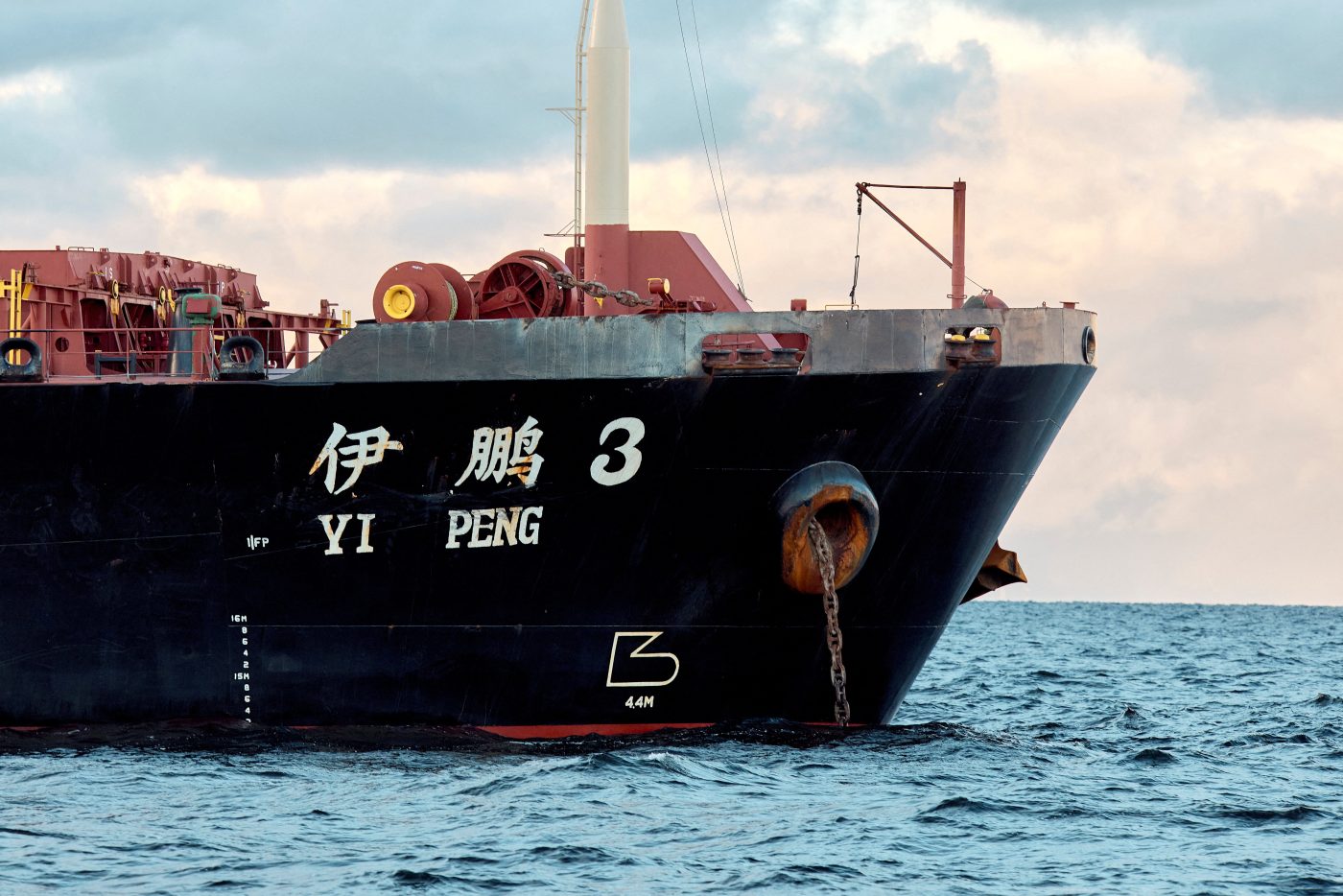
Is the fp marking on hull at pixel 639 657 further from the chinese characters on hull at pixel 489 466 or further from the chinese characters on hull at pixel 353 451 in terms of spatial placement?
the chinese characters on hull at pixel 353 451

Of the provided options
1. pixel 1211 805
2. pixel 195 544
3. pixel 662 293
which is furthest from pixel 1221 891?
pixel 195 544

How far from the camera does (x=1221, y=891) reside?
12.2 m

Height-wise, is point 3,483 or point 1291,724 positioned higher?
point 3,483

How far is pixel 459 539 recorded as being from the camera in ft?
54.9

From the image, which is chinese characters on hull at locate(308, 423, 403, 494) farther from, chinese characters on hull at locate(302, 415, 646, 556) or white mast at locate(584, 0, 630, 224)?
white mast at locate(584, 0, 630, 224)

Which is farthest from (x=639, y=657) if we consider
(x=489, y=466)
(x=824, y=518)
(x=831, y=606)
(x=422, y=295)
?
(x=422, y=295)

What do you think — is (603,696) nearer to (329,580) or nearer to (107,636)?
(329,580)

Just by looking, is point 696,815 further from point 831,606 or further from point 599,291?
point 599,291

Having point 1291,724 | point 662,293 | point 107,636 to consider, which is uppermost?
point 662,293

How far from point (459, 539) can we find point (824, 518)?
3599 mm

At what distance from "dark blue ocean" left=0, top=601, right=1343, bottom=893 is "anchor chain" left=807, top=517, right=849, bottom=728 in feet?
1.91

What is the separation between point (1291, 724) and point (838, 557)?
32.2 feet

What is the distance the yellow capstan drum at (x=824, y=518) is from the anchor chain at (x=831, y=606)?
0.18 feet

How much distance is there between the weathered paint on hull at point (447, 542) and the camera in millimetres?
16531
